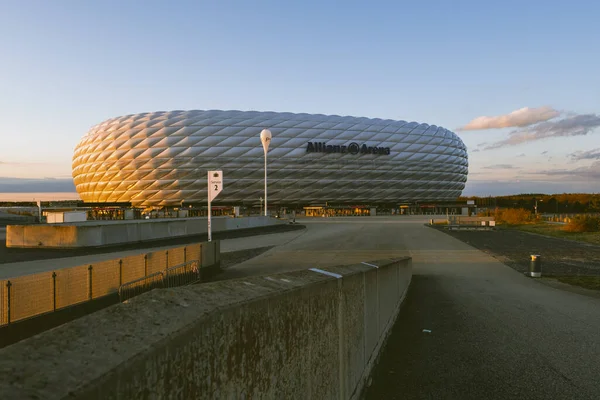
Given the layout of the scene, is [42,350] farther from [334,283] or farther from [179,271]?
[179,271]

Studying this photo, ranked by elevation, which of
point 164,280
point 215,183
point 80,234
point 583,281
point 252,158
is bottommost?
point 583,281

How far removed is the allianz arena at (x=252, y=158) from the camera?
90688 mm

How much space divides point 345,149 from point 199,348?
9676 cm

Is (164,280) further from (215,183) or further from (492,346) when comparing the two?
(215,183)

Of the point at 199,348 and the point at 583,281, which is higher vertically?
the point at 199,348

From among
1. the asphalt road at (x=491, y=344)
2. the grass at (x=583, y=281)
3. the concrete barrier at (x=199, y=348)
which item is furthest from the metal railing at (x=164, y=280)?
the grass at (x=583, y=281)

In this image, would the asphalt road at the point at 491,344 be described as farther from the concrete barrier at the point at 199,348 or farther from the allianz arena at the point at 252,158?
the allianz arena at the point at 252,158

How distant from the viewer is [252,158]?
91312 mm

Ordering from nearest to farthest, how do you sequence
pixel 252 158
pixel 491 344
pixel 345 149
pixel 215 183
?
pixel 491 344
pixel 215 183
pixel 252 158
pixel 345 149

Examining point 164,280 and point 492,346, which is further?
point 164,280

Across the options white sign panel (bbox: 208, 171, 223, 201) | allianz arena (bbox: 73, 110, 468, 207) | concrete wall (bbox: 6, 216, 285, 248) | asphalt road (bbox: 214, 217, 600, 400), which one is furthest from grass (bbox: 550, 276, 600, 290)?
allianz arena (bbox: 73, 110, 468, 207)

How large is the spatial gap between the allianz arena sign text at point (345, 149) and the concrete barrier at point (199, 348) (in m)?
91.9

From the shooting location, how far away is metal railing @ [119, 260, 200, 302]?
8.78 metres

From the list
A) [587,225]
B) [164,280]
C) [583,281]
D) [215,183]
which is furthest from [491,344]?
[587,225]
